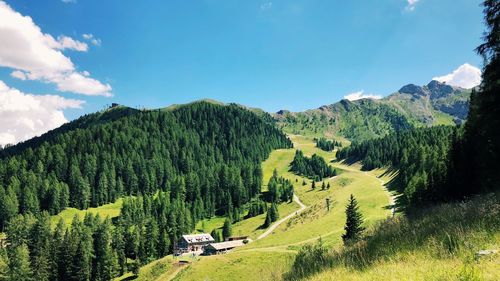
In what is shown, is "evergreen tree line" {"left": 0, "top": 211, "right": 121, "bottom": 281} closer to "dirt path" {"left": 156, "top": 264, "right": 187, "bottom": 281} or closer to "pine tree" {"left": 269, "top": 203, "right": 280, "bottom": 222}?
"dirt path" {"left": 156, "top": 264, "right": 187, "bottom": 281}

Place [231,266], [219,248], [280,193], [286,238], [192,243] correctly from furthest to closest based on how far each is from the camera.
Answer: [280,193]
[192,243]
[219,248]
[286,238]
[231,266]

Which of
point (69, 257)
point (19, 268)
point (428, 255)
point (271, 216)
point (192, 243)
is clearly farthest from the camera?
point (271, 216)

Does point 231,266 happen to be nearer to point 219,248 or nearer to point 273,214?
point 219,248

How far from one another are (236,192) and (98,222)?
70.6 metres

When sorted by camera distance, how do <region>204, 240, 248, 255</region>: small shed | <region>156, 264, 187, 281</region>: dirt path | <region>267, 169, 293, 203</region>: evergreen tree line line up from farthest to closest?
<region>267, 169, 293, 203</region>: evergreen tree line, <region>204, 240, 248, 255</region>: small shed, <region>156, 264, 187, 281</region>: dirt path

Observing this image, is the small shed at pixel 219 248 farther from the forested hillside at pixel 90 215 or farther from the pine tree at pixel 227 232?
the pine tree at pixel 227 232

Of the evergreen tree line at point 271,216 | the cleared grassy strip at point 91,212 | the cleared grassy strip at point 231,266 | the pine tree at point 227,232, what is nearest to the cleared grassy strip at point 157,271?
the cleared grassy strip at point 231,266

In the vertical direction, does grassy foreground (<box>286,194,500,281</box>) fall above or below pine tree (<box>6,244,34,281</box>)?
above

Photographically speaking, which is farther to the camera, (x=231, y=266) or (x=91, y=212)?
(x=91, y=212)

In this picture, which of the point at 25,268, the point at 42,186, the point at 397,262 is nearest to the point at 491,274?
the point at 397,262

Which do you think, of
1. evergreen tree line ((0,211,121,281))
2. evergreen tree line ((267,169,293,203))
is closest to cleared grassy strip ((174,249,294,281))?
evergreen tree line ((0,211,121,281))

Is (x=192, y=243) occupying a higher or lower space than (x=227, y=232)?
lower

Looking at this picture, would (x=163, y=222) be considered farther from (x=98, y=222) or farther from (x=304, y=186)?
(x=304, y=186)

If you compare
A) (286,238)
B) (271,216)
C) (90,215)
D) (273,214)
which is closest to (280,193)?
(273,214)
